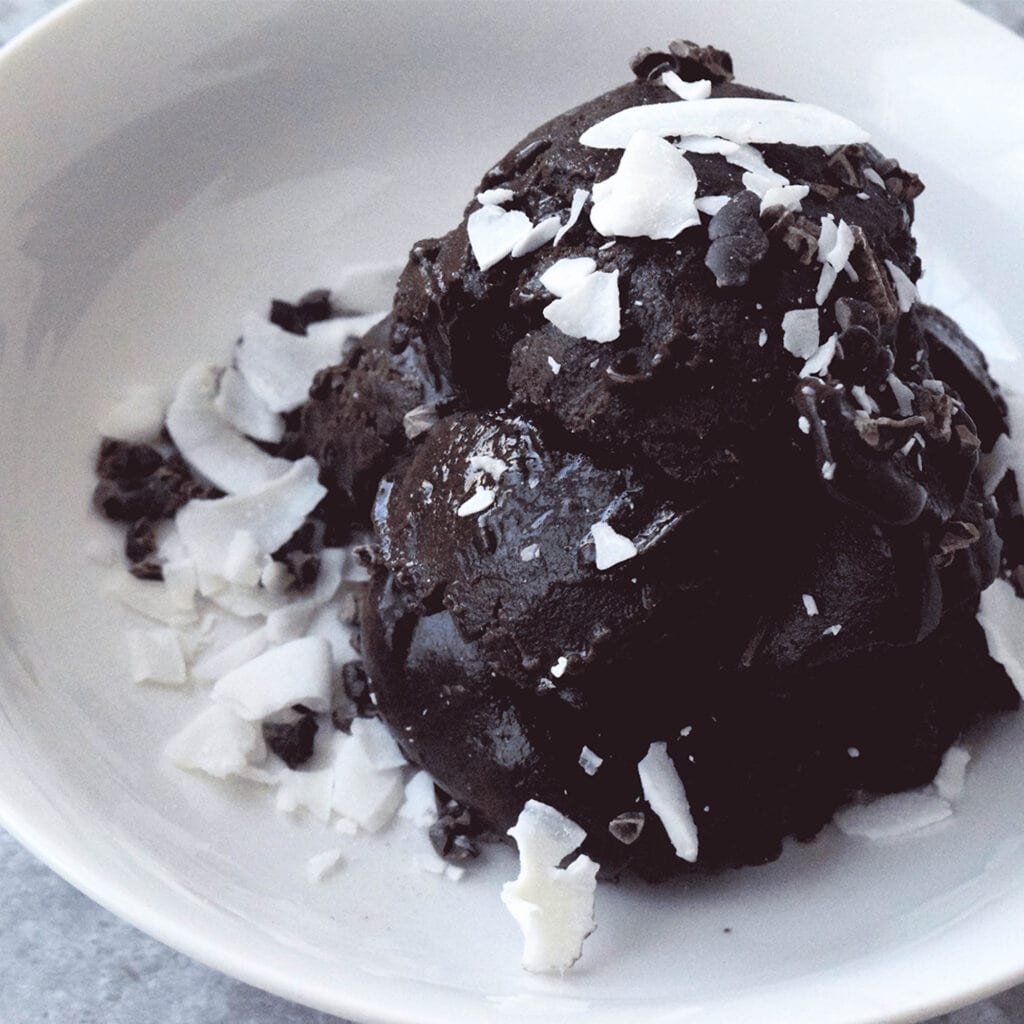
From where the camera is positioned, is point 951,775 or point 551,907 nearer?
point 551,907

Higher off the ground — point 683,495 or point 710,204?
point 710,204

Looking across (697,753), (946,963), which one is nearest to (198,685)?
(697,753)

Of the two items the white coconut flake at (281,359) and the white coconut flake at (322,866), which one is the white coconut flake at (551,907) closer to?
the white coconut flake at (322,866)

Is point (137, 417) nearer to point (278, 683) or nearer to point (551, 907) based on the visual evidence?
point (278, 683)

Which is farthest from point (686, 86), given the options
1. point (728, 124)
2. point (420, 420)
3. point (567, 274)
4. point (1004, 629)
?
point (1004, 629)

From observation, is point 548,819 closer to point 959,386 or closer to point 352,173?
point 959,386

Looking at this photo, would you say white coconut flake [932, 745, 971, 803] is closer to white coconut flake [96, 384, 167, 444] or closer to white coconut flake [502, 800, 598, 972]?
white coconut flake [502, 800, 598, 972]
